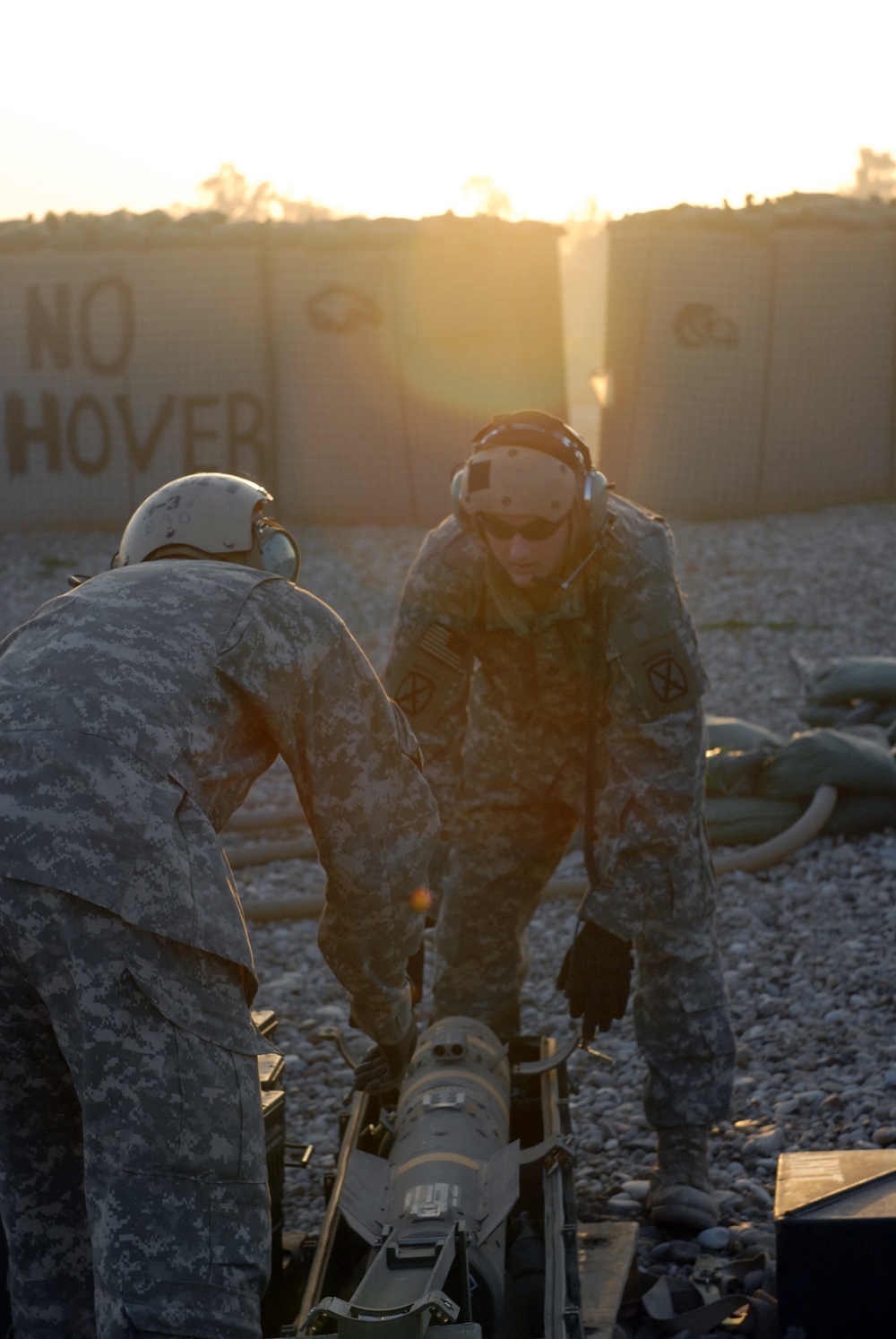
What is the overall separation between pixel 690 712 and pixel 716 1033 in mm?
908

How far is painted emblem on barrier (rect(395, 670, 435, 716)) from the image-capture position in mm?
4332

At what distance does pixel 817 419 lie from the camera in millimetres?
14992

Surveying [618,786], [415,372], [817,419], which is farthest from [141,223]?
[618,786]

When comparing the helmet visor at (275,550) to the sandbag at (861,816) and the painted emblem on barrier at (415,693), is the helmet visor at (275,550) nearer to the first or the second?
the painted emblem on barrier at (415,693)

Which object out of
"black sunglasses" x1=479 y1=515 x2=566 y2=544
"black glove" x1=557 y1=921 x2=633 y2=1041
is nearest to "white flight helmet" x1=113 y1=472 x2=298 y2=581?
"black sunglasses" x1=479 y1=515 x2=566 y2=544

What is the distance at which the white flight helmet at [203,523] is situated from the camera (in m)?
3.16

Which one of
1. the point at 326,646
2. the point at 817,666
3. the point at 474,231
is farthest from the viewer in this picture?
the point at 474,231

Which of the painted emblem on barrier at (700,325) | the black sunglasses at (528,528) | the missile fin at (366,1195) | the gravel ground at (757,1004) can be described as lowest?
the gravel ground at (757,1004)

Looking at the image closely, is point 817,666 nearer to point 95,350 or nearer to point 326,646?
point 326,646

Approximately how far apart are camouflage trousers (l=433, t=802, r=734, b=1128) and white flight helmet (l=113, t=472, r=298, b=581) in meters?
1.56

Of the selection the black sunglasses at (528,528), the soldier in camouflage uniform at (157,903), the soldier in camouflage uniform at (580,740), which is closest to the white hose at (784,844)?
the soldier in camouflage uniform at (580,740)

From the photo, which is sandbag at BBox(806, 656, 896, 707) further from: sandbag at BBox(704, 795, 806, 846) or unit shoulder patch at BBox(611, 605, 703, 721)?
unit shoulder patch at BBox(611, 605, 703, 721)

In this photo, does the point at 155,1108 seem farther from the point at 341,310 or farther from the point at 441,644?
the point at 341,310

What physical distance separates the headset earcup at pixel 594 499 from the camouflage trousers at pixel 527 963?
0.97 meters
